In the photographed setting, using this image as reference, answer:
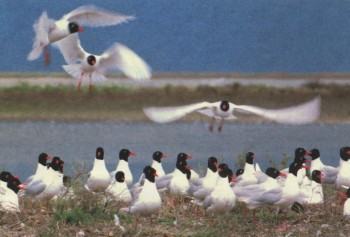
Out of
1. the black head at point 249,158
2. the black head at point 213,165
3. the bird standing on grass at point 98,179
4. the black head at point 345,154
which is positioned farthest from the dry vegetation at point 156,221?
the black head at point 345,154

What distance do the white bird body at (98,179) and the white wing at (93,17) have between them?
1.11 m

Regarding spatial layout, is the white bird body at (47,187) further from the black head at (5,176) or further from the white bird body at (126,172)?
the white bird body at (126,172)

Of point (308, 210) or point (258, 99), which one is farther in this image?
point (258, 99)

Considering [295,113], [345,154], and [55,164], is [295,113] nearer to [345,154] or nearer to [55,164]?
[55,164]

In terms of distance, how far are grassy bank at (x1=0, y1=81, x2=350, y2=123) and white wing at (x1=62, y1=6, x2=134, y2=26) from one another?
15.2ft

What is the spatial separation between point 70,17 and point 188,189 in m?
1.61

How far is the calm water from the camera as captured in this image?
13.8m

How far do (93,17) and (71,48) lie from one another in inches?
20.9

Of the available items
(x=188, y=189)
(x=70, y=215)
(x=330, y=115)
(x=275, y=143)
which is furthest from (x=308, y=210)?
(x=330, y=115)

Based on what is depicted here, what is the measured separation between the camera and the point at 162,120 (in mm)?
9430

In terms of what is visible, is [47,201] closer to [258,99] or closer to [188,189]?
[188,189]

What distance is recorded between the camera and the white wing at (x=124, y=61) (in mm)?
10203

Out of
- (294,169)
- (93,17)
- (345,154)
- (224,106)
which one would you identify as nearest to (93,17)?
(93,17)

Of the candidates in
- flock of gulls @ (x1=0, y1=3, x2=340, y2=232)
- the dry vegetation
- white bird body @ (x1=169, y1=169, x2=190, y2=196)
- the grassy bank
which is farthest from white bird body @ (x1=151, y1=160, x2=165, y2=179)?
the grassy bank
